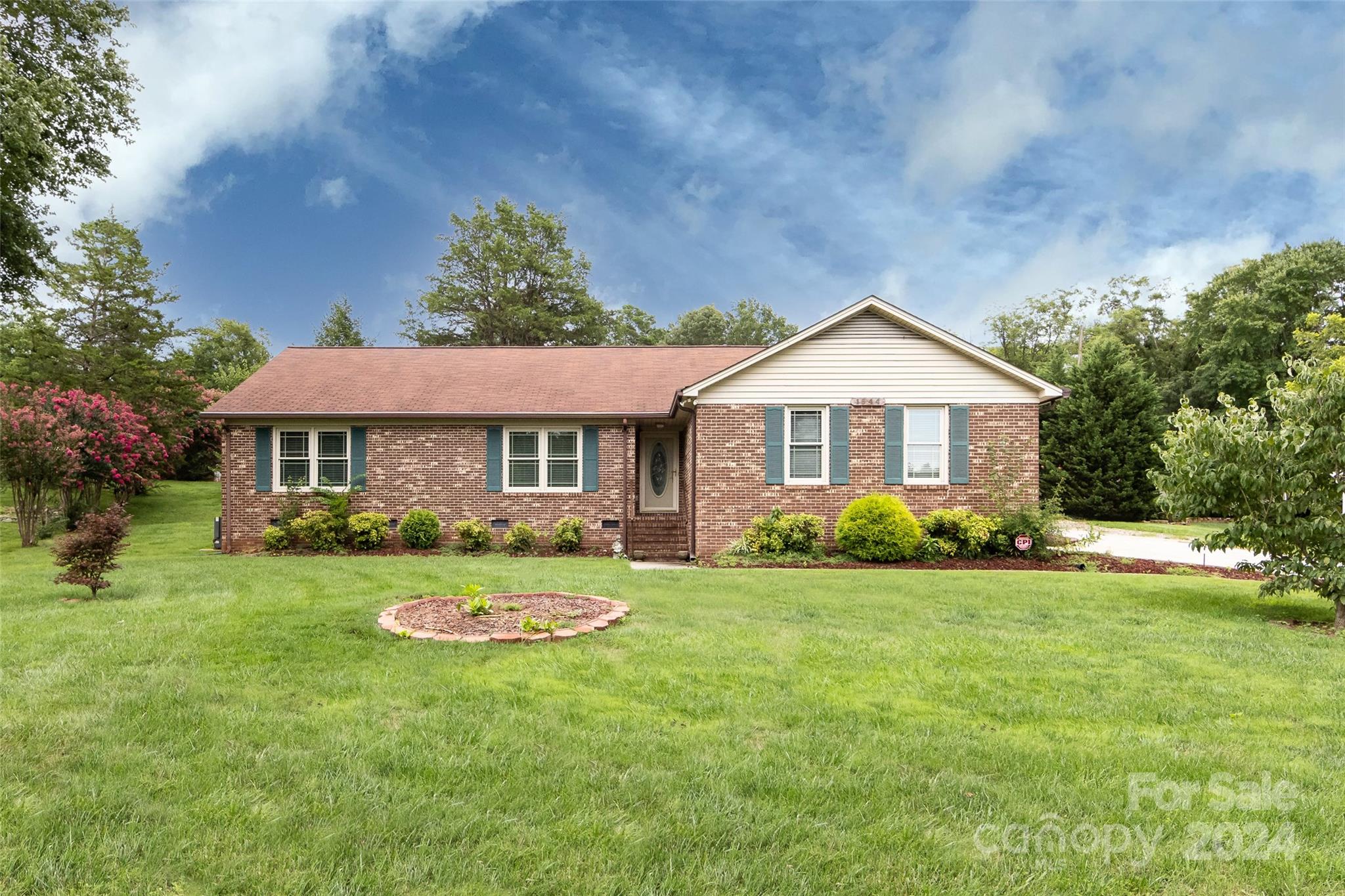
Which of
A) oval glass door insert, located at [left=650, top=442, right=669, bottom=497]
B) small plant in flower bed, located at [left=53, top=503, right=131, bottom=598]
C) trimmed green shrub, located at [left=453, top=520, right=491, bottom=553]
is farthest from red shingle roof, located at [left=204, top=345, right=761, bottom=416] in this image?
small plant in flower bed, located at [left=53, top=503, right=131, bottom=598]

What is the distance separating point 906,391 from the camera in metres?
13.3

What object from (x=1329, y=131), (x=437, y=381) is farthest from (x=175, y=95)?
(x=1329, y=131)

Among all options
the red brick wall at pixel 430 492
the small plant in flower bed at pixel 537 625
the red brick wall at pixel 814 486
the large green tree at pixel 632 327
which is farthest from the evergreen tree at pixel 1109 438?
the large green tree at pixel 632 327

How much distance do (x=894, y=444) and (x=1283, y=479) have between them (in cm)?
647

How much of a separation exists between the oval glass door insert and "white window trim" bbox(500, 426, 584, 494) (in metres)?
2.11

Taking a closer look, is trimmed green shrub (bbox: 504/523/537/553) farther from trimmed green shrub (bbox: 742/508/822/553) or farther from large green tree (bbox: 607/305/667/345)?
large green tree (bbox: 607/305/667/345)

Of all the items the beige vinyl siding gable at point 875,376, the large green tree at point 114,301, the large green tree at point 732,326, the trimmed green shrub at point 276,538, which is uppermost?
the large green tree at point 732,326

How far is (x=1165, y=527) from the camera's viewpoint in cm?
1928

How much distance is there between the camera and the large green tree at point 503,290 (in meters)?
36.5

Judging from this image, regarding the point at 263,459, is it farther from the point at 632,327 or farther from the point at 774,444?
the point at 632,327

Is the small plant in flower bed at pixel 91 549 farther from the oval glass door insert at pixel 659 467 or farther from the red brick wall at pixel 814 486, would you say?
the oval glass door insert at pixel 659 467

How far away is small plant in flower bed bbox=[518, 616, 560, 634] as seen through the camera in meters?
5.82

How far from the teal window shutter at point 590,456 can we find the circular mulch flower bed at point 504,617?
23.9ft

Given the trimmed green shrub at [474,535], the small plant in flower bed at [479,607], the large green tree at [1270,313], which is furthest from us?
the large green tree at [1270,313]
